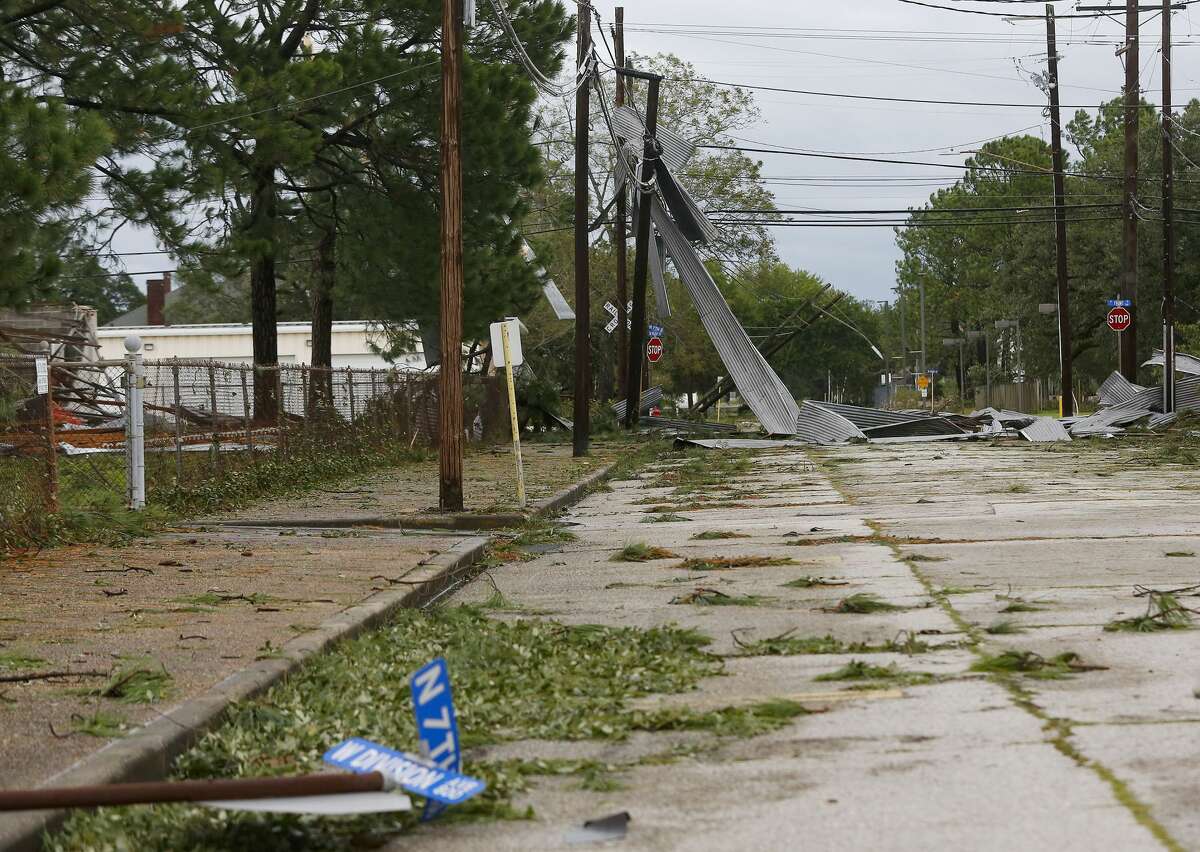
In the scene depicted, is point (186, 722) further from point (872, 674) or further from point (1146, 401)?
point (1146, 401)

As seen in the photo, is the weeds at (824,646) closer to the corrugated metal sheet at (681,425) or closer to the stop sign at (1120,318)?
the corrugated metal sheet at (681,425)

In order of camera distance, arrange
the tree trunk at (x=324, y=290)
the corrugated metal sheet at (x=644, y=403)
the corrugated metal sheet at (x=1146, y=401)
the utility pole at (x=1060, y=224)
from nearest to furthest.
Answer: the tree trunk at (x=324, y=290) → the corrugated metal sheet at (x=1146, y=401) → the corrugated metal sheet at (x=644, y=403) → the utility pole at (x=1060, y=224)

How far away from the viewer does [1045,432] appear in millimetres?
34688

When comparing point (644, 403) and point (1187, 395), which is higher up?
Answer: point (1187, 395)

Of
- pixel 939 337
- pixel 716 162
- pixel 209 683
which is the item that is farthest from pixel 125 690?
pixel 939 337

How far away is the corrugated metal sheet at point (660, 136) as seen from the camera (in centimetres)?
3809

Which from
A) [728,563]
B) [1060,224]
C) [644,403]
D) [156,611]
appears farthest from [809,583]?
[1060,224]

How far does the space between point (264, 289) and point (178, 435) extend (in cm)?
1383

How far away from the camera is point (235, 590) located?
10.5 metres

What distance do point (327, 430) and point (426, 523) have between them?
810 cm

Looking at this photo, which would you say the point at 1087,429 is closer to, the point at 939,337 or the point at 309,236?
the point at 309,236

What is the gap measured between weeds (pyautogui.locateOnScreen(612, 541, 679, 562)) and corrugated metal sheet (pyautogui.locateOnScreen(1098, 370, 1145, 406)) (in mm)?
28466

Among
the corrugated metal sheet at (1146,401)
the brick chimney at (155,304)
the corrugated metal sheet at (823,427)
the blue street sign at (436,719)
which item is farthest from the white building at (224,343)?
the blue street sign at (436,719)

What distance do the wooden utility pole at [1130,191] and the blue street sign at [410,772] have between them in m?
38.5
